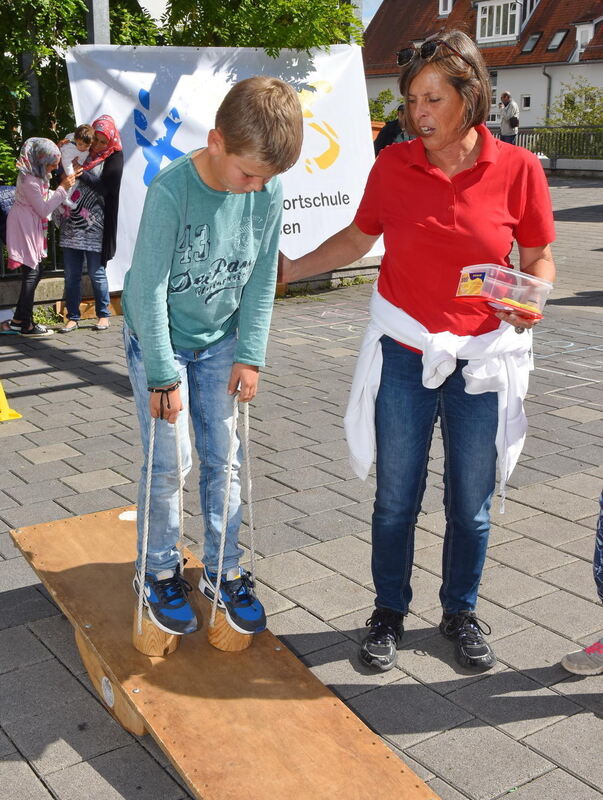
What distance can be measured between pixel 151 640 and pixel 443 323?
1390 millimetres

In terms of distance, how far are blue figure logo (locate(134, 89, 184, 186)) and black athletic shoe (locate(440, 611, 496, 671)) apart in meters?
6.17

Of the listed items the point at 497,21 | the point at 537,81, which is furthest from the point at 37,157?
the point at 497,21

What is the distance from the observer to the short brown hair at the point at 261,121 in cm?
254

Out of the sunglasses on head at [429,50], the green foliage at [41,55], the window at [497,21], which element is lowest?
the sunglasses on head at [429,50]

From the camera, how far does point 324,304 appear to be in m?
10.2

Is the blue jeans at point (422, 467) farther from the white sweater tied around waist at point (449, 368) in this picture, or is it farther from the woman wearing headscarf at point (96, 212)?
the woman wearing headscarf at point (96, 212)

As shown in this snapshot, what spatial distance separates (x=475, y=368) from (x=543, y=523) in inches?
71.1

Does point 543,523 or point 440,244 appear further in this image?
point 543,523

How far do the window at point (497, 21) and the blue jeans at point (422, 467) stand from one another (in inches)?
2016

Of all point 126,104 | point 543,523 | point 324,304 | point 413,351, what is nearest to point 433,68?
point 413,351

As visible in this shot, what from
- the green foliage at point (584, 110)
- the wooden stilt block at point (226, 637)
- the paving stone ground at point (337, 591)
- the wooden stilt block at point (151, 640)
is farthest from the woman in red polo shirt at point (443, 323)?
the green foliage at point (584, 110)

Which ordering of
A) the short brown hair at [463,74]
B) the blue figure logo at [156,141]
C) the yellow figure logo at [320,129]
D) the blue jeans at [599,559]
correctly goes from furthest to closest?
1. the yellow figure logo at [320,129]
2. the blue figure logo at [156,141]
3. the blue jeans at [599,559]
4. the short brown hair at [463,74]

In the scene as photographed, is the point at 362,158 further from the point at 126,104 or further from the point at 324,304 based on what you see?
the point at 126,104

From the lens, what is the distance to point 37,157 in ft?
27.0
